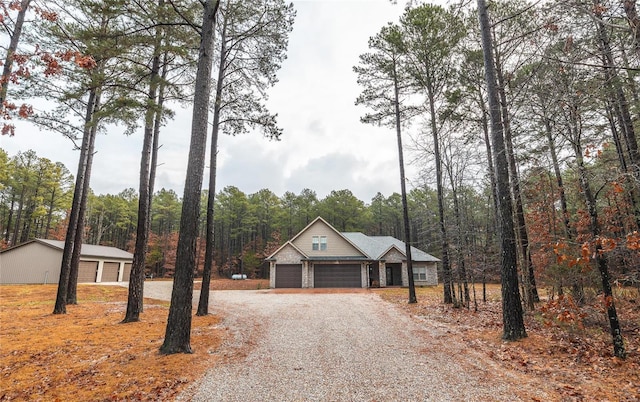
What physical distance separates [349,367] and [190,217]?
13.2ft

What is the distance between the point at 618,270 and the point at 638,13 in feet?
17.5

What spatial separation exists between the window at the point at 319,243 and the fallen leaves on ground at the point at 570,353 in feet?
49.9

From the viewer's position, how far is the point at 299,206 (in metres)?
44.9

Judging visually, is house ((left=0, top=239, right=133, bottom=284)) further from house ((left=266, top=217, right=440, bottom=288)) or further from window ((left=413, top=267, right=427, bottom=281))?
window ((left=413, top=267, right=427, bottom=281))

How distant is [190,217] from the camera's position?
559cm

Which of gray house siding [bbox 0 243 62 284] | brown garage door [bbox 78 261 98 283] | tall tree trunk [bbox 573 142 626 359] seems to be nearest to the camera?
tall tree trunk [bbox 573 142 626 359]

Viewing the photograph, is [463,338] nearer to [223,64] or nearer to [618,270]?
[618,270]

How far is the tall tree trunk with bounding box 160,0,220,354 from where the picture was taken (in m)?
5.31

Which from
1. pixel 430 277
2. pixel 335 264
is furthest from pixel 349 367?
pixel 430 277

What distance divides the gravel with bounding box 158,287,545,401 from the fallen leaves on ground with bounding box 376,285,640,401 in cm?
47

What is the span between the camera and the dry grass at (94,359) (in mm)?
3750

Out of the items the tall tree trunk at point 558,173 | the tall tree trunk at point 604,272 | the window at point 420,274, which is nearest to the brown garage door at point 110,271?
the window at point 420,274

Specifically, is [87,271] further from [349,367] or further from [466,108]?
[466,108]

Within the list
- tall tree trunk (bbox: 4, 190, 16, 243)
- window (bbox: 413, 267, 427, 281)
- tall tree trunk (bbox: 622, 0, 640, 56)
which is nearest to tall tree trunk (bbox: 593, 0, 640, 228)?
tall tree trunk (bbox: 622, 0, 640, 56)
